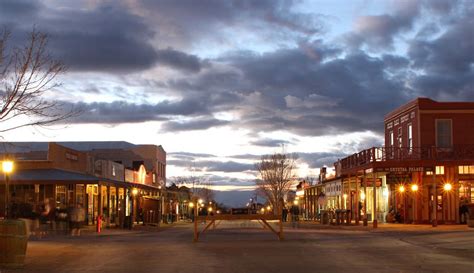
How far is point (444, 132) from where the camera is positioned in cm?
4303

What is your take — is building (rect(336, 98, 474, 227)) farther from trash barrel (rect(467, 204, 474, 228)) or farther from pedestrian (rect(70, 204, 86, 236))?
pedestrian (rect(70, 204, 86, 236))

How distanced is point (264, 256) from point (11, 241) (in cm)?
681

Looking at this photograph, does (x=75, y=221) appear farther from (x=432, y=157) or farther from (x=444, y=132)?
(x=444, y=132)

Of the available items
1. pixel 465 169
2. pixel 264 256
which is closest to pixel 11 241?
pixel 264 256

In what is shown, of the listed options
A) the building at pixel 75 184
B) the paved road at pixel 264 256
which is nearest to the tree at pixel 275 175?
the building at pixel 75 184

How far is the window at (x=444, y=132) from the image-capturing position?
42.9m

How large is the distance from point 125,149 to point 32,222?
1881 inches

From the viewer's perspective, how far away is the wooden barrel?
16453 millimetres

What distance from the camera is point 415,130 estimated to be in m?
43.7

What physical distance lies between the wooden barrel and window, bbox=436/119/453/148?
3127cm

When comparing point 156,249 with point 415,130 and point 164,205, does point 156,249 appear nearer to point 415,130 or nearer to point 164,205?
point 415,130

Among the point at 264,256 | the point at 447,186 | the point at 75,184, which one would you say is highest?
the point at 75,184

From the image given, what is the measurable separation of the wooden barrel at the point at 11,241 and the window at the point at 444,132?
→ 31.3m

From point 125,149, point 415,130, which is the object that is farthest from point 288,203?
point 415,130
